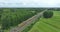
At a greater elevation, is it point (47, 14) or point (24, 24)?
point (47, 14)

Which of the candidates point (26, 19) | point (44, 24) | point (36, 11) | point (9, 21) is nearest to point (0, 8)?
Answer: point (9, 21)

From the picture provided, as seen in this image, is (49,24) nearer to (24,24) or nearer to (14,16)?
(24,24)

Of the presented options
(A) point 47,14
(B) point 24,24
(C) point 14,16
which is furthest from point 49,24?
(C) point 14,16

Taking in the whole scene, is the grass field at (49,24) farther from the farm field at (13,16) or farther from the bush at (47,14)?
the farm field at (13,16)

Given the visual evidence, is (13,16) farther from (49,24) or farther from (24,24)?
(49,24)

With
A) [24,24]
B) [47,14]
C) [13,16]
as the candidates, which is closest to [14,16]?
[13,16]

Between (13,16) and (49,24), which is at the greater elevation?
(13,16)

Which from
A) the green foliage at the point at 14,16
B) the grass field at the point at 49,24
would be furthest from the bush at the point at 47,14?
the green foliage at the point at 14,16

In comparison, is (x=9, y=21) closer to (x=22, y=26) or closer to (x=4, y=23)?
(x=4, y=23)

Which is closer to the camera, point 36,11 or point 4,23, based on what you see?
point 4,23
